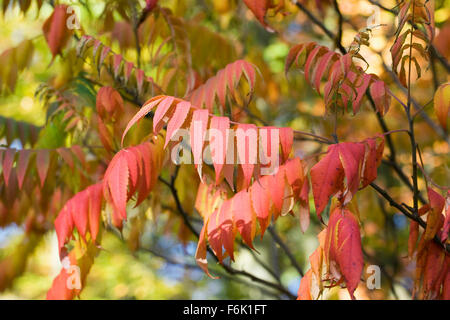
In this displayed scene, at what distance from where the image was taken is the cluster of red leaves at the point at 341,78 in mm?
1385

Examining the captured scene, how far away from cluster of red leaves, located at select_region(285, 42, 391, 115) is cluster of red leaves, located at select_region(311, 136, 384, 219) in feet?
0.45

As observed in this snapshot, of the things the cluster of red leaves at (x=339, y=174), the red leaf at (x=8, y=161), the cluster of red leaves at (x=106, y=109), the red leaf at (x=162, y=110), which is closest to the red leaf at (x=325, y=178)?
the cluster of red leaves at (x=339, y=174)

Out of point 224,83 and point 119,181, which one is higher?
point 224,83

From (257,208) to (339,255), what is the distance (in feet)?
0.86

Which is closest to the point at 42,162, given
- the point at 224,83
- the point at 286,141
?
the point at 224,83

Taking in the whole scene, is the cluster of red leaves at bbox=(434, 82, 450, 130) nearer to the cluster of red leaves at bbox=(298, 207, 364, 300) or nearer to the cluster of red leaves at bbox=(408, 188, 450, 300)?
the cluster of red leaves at bbox=(408, 188, 450, 300)

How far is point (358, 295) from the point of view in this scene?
2.72m

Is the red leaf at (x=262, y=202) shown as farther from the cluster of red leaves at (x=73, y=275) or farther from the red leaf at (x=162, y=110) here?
the cluster of red leaves at (x=73, y=275)

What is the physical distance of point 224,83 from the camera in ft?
5.76

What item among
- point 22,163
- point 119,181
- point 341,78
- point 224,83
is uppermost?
point 224,83

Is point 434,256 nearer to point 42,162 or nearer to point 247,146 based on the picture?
point 247,146

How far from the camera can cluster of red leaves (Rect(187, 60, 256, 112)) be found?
1.70m
